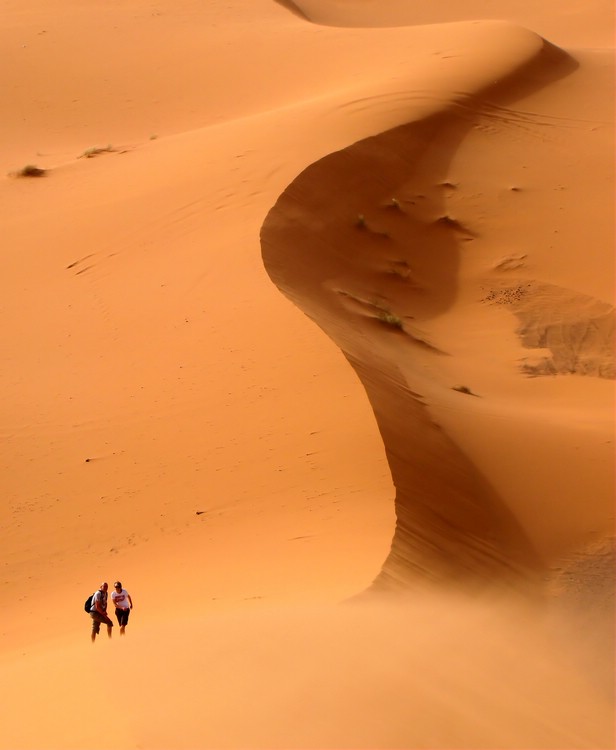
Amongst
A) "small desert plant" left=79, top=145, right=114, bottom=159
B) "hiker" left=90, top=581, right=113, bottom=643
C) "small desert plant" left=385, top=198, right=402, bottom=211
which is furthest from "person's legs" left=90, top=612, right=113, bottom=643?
"small desert plant" left=79, top=145, right=114, bottom=159

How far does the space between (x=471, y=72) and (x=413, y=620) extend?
1466cm

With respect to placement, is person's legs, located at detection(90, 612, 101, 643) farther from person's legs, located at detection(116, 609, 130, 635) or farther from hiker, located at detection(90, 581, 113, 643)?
person's legs, located at detection(116, 609, 130, 635)

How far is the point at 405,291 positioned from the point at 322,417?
4972mm

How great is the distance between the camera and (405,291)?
13.9 meters

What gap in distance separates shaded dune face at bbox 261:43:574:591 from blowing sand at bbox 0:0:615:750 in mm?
43

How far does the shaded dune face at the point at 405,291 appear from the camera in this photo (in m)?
8.40

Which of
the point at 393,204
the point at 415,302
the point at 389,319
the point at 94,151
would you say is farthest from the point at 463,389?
the point at 94,151

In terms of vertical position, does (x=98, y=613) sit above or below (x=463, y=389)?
above

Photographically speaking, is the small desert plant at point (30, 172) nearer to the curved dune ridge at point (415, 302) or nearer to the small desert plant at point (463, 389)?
the curved dune ridge at point (415, 302)

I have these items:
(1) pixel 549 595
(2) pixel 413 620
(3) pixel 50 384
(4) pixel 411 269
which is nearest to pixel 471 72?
(4) pixel 411 269

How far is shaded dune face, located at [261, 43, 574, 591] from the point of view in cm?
840

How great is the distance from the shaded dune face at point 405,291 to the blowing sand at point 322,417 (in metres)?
0.04

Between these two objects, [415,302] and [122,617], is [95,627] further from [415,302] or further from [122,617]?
[415,302]

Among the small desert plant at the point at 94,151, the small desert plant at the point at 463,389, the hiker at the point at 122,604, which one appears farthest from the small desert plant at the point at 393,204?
the hiker at the point at 122,604
